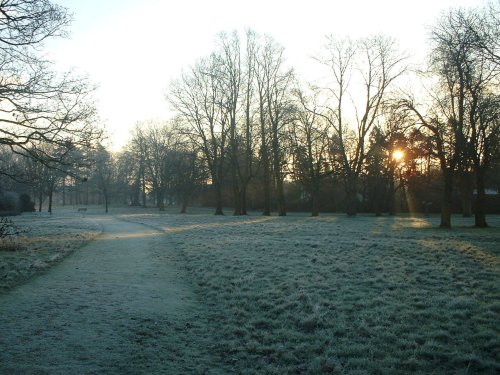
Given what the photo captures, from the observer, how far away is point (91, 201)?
322 feet

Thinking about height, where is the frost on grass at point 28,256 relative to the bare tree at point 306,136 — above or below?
below

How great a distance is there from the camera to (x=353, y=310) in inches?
286

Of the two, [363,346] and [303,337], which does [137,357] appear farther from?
[363,346]

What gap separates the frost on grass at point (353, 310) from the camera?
17.6ft

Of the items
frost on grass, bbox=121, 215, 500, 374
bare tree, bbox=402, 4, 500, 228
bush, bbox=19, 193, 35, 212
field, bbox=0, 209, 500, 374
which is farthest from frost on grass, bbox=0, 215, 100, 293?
bush, bbox=19, 193, 35, 212

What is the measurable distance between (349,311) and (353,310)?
87 mm

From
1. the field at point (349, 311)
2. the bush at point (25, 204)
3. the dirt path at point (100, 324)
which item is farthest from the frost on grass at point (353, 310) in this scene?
the bush at point (25, 204)

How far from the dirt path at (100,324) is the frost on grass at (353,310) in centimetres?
55

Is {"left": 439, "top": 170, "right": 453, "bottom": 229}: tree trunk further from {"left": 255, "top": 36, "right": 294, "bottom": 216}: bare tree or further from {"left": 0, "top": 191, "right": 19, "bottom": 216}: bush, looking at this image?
{"left": 0, "top": 191, "right": 19, "bottom": 216}: bush

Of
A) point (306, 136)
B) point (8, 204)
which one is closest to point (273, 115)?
point (306, 136)

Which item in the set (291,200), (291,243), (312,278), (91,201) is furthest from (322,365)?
(91,201)

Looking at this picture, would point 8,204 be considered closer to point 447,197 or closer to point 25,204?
A: point 25,204

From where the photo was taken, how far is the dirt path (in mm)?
5117

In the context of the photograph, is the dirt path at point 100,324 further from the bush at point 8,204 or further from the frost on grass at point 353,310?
the bush at point 8,204
